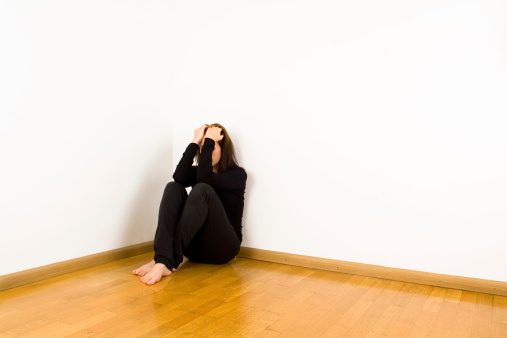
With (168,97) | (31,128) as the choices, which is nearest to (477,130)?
(168,97)

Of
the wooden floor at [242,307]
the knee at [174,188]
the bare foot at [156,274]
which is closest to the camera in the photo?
the wooden floor at [242,307]

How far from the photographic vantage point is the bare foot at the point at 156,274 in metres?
2.21

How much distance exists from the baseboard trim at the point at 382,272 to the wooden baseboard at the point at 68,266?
67cm

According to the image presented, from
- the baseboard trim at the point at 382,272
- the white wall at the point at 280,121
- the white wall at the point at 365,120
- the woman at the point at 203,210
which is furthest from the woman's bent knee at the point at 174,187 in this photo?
the baseboard trim at the point at 382,272

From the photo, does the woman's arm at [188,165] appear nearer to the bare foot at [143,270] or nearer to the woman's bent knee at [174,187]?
the woman's bent knee at [174,187]

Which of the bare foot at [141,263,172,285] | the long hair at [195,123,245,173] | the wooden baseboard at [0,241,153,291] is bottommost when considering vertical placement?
the wooden baseboard at [0,241,153,291]

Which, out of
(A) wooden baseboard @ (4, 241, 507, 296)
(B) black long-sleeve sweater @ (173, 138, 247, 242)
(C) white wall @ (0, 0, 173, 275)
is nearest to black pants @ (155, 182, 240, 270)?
(B) black long-sleeve sweater @ (173, 138, 247, 242)

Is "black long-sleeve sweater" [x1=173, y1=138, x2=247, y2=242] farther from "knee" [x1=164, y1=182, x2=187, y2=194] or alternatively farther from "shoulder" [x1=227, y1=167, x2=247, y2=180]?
"knee" [x1=164, y1=182, x2=187, y2=194]

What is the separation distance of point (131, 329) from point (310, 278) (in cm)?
108

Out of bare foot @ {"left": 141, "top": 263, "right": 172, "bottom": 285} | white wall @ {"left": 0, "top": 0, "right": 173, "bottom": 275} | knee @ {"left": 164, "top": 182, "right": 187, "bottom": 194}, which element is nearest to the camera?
white wall @ {"left": 0, "top": 0, "right": 173, "bottom": 275}

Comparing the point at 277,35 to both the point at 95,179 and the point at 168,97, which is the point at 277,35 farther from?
the point at 95,179

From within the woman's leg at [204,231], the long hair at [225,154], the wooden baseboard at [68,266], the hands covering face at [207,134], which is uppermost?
the hands covering face at [207,134]

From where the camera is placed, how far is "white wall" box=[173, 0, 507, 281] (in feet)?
7.12

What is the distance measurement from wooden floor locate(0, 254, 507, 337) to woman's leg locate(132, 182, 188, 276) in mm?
89
